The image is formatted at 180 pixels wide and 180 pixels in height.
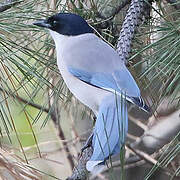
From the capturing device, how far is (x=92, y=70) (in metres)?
1.27

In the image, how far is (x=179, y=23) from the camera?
1174 mm

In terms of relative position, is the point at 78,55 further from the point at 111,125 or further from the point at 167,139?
the point at 167,139

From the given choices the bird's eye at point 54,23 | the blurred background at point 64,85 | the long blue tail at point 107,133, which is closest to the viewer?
the long blue tail at point 107,133

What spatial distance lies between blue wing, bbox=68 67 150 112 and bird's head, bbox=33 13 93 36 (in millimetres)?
117

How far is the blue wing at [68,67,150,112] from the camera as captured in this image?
115 cm

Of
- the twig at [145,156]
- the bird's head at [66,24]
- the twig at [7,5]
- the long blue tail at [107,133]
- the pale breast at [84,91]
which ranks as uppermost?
the twig at [7,5]

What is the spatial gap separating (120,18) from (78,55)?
245mm

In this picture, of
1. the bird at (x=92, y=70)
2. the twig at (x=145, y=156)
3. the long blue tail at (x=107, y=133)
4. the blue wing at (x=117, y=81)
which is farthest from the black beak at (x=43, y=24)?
the twig at (x=145, y=156)

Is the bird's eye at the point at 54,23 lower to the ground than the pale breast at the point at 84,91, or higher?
higher

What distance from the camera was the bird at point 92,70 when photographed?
45.2 inches

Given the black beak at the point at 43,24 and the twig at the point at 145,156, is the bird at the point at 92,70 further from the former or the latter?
the twig at the point at 145,156

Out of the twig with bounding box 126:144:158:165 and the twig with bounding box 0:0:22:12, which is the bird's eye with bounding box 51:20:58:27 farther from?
the twig with bounding box 126:144:158:165

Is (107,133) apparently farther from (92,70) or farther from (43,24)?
(43,24)

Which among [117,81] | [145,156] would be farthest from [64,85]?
[145,156]
